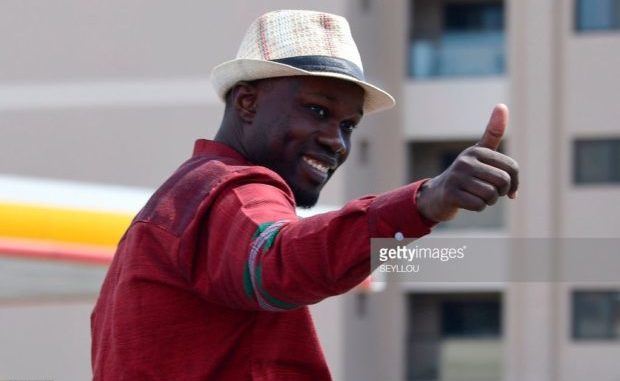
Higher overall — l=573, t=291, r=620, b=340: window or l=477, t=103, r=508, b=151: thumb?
l=477, t=103, r=508, b=151: thumb

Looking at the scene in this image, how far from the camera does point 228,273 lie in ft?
5.85

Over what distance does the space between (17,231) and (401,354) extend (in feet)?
42.6

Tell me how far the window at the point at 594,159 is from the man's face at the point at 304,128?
15.7 meters

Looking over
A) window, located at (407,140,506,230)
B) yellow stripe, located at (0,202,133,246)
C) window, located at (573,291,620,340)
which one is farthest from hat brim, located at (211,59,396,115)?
window, located at (573,291,620,340)

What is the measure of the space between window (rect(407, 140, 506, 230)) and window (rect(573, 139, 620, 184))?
1077 millimetres

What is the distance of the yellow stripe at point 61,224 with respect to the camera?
586 cm

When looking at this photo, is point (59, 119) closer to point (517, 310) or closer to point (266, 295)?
point (517, 310)

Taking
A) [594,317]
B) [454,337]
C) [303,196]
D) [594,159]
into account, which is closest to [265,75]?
[303,196]

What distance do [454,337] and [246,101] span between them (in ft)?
56.0

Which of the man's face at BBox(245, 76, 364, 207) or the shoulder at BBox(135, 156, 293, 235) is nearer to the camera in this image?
the shoulder at BBox(135, 156, 293, 235)

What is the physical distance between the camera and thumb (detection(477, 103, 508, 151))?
64.4 inches

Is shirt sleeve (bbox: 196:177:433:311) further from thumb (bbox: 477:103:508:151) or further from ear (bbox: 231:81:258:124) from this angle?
ear (bbox: 231:81:258:124)

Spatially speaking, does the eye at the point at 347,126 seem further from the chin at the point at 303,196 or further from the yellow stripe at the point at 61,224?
the yellow stripe at the point at 61,224

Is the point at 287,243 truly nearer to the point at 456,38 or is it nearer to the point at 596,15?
the point at 596,15
